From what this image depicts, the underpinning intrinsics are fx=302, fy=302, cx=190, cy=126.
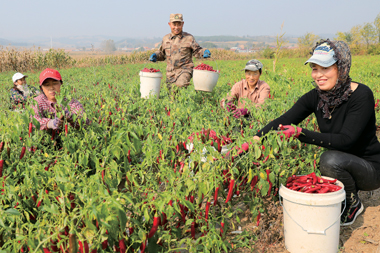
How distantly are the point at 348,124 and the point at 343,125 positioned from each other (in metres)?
0.04

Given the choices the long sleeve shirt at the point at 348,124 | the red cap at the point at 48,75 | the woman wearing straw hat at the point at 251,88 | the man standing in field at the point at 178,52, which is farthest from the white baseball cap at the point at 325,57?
the man standing in field at the point at 178,52

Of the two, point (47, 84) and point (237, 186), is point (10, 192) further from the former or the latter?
point (47, 84)

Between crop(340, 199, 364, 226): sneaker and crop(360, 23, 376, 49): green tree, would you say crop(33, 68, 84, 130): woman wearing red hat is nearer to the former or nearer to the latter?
crop(340, 199, 364, 226): sneaker

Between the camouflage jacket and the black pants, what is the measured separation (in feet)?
11.2

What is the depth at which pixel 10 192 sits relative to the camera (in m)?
1.63

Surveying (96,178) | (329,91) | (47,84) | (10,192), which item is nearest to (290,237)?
(329,91)

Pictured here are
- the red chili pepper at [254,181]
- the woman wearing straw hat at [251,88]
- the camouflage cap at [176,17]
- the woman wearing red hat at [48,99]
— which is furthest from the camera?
the camouflage cap at [176,17]

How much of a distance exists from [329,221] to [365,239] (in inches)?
19.2

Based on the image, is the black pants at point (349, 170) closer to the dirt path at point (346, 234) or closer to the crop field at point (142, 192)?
the crop field at point (142, 192)

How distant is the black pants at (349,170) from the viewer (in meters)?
2.24

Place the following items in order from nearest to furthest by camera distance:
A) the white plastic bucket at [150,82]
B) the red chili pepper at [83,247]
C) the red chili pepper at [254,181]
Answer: the red chili pepper at [83,247] → the red chili pepper at [254,181] → the white plastic bucket at [150,82]

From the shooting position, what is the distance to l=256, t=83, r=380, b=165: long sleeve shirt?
2.16 metres

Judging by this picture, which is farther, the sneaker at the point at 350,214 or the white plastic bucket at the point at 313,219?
the sneaker at the point at 350,214

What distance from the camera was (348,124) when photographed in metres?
2.18
